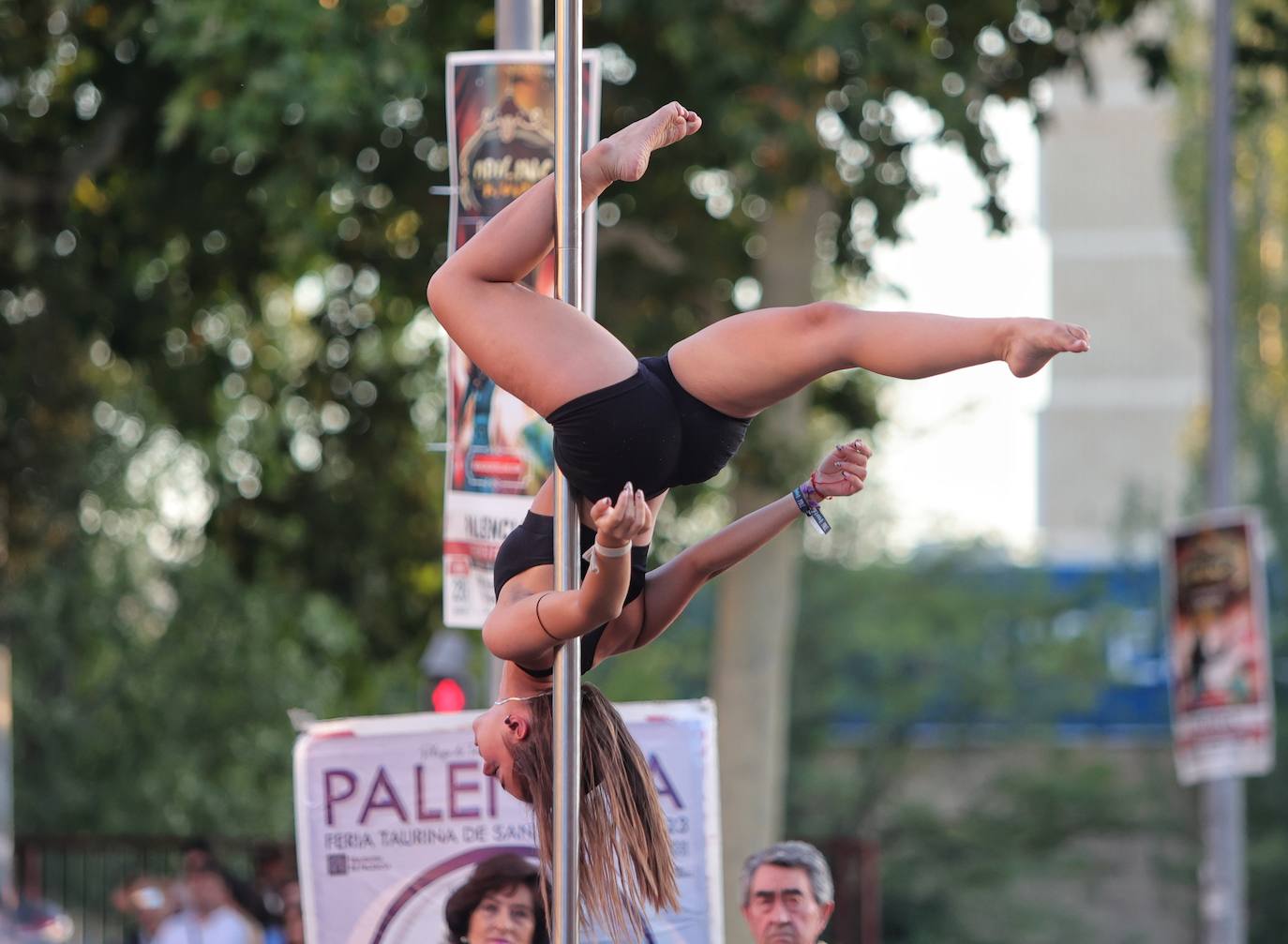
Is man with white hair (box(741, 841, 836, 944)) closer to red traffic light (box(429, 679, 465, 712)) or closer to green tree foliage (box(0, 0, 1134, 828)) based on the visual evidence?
red traffic light (box(429, 679, 465, 712))

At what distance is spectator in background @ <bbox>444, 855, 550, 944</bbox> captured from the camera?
20.2 feet

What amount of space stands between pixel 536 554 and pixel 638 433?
0.54 meters

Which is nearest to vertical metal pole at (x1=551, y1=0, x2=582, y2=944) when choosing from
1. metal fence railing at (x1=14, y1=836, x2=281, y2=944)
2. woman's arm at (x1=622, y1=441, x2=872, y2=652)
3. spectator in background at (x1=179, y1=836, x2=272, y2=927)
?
woman's arm at (x1=622, y1=441, x2=872, y2=652)

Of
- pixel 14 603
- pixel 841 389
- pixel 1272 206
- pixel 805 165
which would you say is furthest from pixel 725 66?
pixel 1272 206

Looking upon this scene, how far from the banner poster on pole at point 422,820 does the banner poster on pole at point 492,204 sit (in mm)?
545

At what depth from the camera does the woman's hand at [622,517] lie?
430 centimetres

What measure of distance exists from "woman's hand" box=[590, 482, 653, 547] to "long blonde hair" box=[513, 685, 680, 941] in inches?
29.7

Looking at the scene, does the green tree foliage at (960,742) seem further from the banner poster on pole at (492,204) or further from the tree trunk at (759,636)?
the banner poster on pole at (492,204)

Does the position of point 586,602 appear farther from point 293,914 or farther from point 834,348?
point 293,914

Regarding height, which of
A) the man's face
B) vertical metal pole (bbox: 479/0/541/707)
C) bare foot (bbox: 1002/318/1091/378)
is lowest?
the man's face

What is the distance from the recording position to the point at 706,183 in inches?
535

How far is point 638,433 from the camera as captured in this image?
4547 millimetres

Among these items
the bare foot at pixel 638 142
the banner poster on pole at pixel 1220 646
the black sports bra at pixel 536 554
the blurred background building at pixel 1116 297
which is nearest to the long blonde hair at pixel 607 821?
the black sports bra at pixel 536 554

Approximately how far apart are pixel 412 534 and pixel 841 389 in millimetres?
3195
